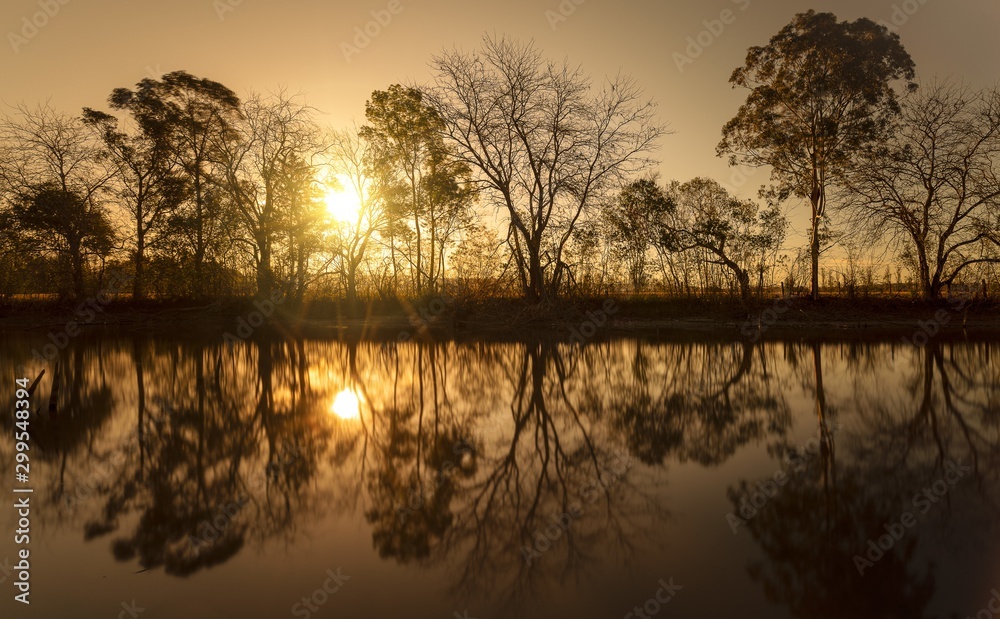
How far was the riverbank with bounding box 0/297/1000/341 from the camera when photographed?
902 inches

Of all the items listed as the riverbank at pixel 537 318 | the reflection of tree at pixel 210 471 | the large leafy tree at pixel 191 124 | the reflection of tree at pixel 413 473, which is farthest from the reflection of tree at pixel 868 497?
the large leafy tree at pixel 191 124

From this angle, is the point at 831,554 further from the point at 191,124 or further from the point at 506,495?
the point at 191,124

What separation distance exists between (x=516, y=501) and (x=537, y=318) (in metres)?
20.5

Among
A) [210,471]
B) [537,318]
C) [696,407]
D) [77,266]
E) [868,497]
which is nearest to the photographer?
[868,497]

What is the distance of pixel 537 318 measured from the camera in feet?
83.4

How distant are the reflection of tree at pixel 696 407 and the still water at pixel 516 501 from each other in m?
0.06

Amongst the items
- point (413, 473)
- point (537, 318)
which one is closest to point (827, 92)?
point (537, 318)

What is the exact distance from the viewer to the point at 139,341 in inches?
838

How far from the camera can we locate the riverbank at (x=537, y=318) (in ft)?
75.2

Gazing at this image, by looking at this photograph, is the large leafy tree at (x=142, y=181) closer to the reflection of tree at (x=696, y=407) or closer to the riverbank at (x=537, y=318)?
the riverbank at (x=537, y=318)

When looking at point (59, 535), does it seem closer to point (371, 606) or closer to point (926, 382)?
point (371, 606)

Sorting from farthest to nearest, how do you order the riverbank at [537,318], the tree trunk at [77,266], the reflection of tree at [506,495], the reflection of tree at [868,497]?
the tree trunk at [77,266]
the riverbank at [537,318]
the reflection of tree at [506,495]
the reflection of tree at [868,497]

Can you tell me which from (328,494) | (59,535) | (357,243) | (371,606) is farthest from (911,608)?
(357,243)

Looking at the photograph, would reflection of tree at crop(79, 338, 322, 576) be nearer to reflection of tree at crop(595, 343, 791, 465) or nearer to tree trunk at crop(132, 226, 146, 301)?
reflection of tree at crop(595, 343, 791, 465)
